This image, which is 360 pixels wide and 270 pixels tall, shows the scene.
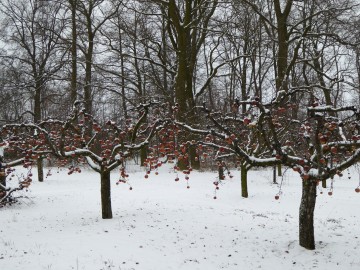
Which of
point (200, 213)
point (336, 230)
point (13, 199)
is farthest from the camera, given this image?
point (13, 199)

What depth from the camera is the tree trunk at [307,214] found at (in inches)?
270

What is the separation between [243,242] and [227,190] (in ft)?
25.6

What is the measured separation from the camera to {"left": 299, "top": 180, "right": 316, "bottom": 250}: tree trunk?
685 centimetres

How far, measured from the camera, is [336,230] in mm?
8789

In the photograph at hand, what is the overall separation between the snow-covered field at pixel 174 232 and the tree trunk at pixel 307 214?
0.68ft

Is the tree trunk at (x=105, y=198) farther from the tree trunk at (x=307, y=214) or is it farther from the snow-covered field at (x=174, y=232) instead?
the tree trunk at (x=307, y=214)

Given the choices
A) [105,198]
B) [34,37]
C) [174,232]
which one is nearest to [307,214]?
[174,232]

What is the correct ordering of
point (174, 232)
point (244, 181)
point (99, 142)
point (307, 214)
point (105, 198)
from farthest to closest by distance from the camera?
point (244, 181) → point (105, 198) → point (99, 142) → point (174, 232) → point (307, 214)

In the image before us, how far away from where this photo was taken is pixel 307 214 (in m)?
7.02

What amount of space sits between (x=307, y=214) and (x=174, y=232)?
10.7 feet

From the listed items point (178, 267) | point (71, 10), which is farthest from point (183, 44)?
point (178, 267)

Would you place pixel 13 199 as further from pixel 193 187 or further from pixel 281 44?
pixel 281 44

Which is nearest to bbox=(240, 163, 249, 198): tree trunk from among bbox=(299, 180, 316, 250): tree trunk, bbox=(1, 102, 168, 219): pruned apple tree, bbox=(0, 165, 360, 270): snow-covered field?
bbox=(0, 165, 360, 270): snow-covered field

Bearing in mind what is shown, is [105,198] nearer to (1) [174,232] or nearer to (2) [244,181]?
(1) [174,232]
